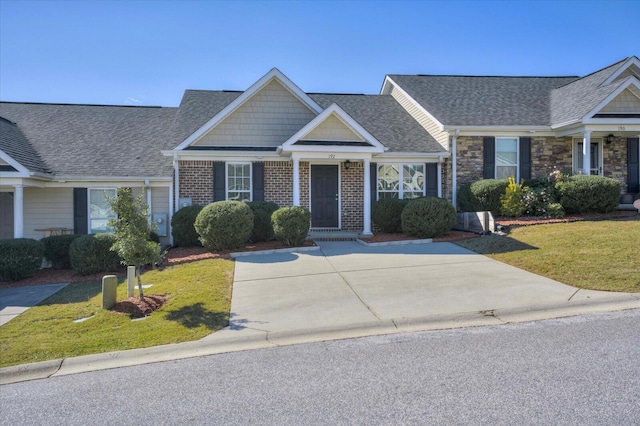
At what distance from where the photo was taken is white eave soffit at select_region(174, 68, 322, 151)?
562 inches

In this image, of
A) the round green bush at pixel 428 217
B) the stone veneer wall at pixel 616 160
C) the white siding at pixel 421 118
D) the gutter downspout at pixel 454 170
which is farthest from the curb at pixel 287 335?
the stone veneer wall at pixel 616 160

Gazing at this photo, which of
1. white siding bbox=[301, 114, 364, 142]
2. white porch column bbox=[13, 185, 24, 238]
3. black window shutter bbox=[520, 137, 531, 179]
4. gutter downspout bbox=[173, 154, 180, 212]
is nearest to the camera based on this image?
white porch column bbox=[13, 185, 24, 238]

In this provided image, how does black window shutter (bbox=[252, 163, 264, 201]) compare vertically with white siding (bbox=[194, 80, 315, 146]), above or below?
below

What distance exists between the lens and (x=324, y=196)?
1538 centimetres

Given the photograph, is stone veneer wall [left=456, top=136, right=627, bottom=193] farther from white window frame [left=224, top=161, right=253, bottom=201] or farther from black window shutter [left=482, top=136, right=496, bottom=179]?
white window frame [left=224, top=161, right=253, bottom=201]

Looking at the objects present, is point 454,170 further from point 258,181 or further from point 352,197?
point 258,181

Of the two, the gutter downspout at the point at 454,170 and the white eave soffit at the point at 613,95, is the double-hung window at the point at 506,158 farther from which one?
the white eave soffit at the point at 613,95

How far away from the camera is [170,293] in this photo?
8.38 m

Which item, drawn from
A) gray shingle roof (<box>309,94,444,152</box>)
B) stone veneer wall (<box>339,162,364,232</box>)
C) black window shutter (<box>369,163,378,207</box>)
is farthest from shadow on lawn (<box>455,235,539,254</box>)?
gray shingle roof (<box>309,94,444,152</box>)

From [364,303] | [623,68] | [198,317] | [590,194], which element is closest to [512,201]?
[590,194]

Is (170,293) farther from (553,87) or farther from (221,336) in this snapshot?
(553,87)

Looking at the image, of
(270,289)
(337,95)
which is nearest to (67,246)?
(270,289)

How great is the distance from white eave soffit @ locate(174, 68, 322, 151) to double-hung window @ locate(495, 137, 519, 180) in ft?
22.7

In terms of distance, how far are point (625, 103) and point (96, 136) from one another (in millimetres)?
19702
